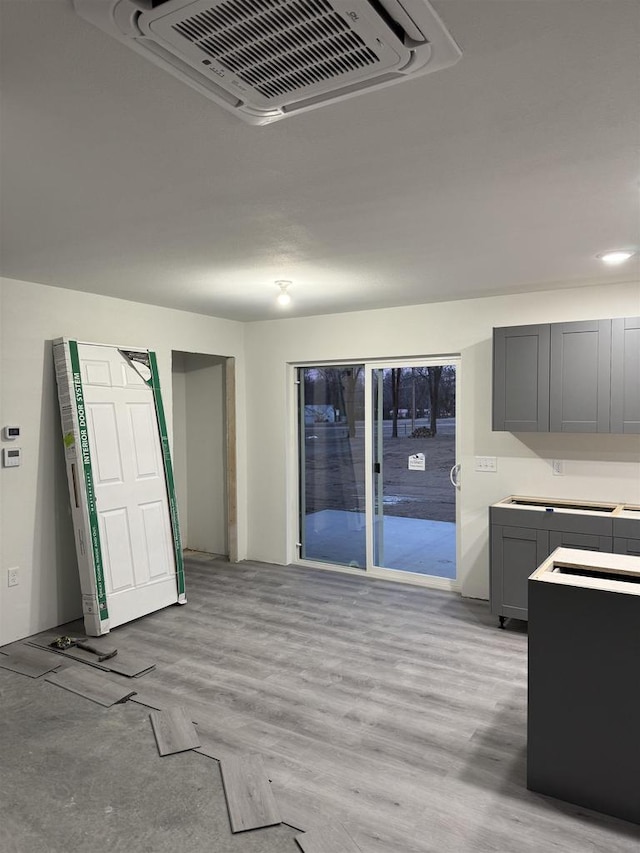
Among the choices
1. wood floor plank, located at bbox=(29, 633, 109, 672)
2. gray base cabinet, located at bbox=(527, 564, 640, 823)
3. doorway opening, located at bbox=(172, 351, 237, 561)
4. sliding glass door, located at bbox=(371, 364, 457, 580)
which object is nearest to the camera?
gray base cabinet, located at bbox=(527, 564, 640, 823)

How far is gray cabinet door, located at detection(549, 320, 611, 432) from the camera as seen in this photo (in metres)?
4.08

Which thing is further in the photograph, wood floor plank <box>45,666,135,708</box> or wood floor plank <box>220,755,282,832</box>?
wood floor plank <box>45,666,135,708</box>

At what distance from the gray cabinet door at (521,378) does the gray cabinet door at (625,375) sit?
43 cm

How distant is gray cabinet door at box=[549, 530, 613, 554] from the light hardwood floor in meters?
0.73

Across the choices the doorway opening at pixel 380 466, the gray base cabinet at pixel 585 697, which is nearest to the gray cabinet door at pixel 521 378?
the doorway opening at pixel 380 466

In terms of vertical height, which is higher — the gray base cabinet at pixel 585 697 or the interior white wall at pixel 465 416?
the interior white wall at pixel 465 416

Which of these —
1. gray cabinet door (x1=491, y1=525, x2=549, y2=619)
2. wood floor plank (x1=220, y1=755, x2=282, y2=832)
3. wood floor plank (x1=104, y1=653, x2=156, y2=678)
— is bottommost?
wood floor plank (x1=104, y1=653, x2=156, y2=678)

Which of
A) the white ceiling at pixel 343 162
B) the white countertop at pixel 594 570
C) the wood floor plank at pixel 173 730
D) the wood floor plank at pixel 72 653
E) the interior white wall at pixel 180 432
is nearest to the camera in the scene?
the white ceiling at pixel 343 162

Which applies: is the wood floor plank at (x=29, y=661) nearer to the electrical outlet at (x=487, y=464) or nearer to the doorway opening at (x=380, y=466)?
the doorway opening at (x=380, y=466)

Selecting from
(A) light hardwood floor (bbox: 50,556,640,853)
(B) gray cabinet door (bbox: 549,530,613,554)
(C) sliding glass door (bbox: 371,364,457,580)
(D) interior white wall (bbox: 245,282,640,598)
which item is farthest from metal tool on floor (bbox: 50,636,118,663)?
(B) gray cabinet door (bbox: 549,530,613,554)

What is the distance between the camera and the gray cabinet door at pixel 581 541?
3.93m

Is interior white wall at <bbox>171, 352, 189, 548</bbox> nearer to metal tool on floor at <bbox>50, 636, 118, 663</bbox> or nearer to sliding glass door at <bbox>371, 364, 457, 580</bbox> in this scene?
sliding glass door at <bbox>371, 364, 457, 580</bbox>

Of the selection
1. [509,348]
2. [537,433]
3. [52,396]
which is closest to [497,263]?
[509,348]

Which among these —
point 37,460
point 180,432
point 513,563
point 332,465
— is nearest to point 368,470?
point 332,465
